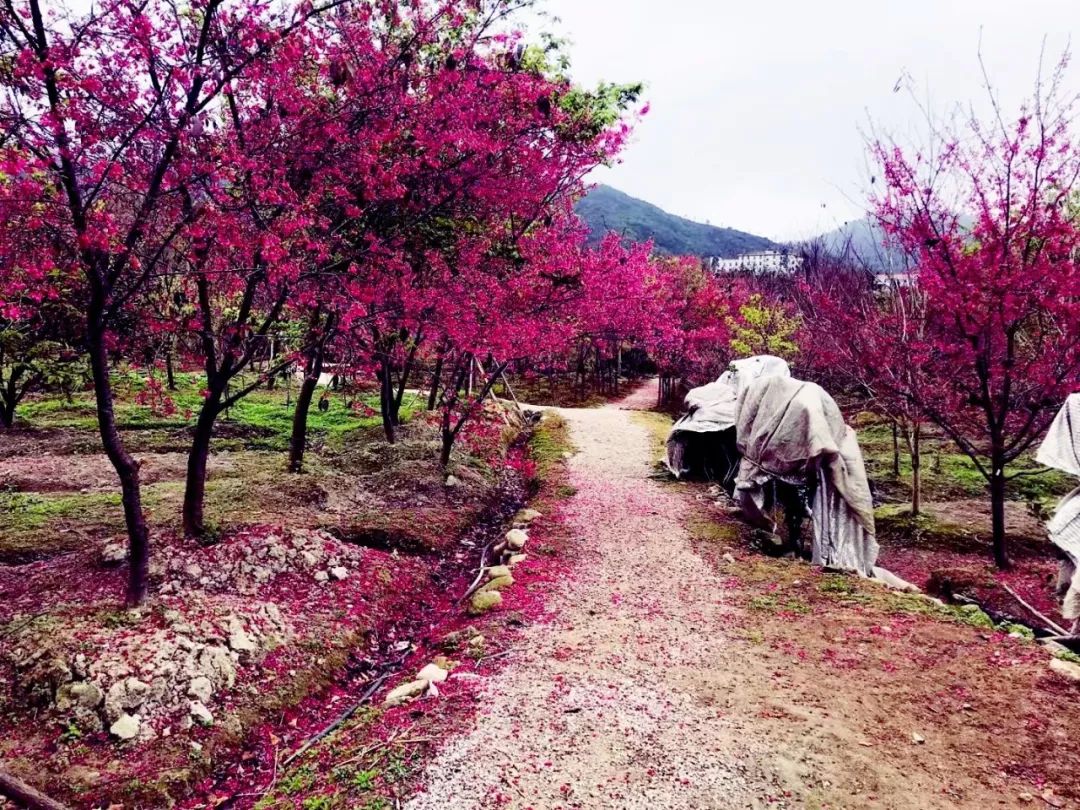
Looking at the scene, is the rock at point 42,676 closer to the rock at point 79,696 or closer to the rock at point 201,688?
the rock at point 79,696

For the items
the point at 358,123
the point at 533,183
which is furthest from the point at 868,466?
the point at 358,123

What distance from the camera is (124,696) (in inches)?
179

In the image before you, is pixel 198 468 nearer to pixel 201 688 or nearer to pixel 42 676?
pixel 42 676

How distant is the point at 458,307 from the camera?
8641 millimetres

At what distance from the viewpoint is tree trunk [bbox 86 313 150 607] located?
195 inches

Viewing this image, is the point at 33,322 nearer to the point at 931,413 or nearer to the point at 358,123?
the point at 358,123

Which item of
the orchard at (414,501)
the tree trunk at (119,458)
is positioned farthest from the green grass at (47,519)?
the tree trunk at (119,458)

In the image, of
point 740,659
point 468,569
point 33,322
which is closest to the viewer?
point 740,659

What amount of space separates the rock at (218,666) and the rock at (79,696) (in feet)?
2.19

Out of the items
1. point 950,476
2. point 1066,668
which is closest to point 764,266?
point 950,476

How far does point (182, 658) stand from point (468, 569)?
386 centimetres

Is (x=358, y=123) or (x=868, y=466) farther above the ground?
(x=358, y=123)

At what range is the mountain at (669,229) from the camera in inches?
4850

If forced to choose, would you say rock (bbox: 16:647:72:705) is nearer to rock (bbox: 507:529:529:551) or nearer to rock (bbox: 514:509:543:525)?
rock (bbox: 507:529:529:551)
